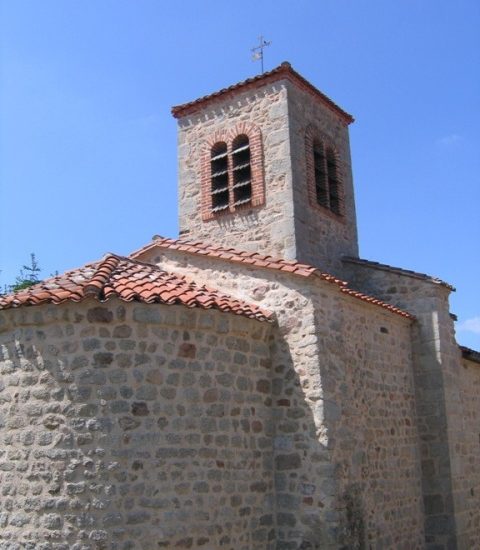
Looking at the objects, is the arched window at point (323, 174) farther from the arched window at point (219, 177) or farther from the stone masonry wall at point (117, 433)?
the stone masonry wall at point (117, 433)

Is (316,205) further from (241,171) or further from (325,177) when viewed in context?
(241,171)

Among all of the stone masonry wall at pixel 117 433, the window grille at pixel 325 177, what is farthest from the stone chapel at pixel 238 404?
the window grille at pixel 325 177

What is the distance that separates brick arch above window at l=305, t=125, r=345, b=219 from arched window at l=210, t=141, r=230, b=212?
1.60 m

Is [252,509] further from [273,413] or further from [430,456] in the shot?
[430,456]

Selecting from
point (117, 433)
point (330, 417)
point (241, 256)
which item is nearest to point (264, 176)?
point (241, 256)

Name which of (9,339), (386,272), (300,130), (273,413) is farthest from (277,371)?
(300,130)

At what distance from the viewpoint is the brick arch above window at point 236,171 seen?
40.6 ft

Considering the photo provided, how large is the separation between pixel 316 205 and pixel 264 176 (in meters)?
1.13

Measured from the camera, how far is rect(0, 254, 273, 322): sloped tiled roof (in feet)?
24.1

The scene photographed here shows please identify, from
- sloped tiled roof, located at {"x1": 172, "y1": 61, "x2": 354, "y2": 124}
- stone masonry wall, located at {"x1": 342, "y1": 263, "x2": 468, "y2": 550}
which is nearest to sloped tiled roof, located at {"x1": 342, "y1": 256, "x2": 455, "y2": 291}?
stone masonry wall, located at {"x1": 342, "y1": 263, "x2": 468, "y2": 550}

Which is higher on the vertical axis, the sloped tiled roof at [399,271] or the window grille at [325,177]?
the window grille at [325,177]

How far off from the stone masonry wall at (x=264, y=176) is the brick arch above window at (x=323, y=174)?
725mm

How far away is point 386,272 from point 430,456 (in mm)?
3244

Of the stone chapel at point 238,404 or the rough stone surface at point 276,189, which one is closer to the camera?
the stone chapel at point 238,404
